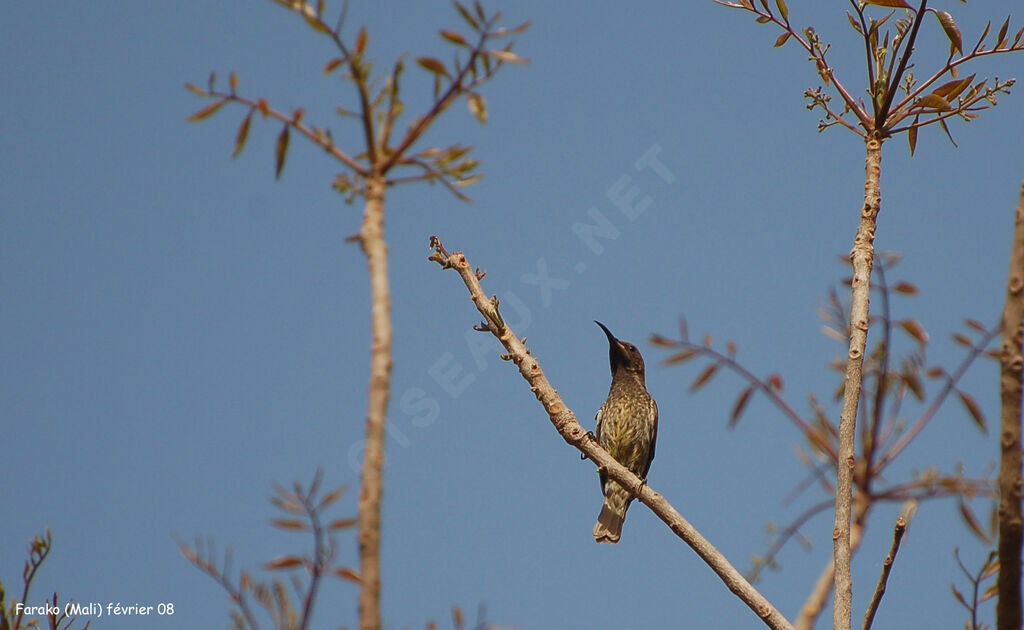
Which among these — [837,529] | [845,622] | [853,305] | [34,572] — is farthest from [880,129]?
[34,572]

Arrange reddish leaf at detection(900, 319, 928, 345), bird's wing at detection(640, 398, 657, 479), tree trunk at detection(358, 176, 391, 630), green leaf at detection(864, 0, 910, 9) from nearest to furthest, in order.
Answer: tree trunk at detection(358, 176, 391, 630) → green leaf at detection(864, 0, 910, 9) → reddish leaf at detection(900, 319, 928, 345) → bird's wing at detection(640, 398, 657, 479)

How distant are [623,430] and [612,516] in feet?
2.31

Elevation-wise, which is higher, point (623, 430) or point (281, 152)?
point (623, 430)

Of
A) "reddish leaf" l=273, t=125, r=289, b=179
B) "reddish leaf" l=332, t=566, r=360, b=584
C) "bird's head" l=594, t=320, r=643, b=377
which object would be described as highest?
"bird's head" l=594, t=320, r=643, b=377

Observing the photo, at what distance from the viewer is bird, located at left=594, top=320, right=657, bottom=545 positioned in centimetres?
793

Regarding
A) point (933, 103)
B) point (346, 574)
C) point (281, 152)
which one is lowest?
point (346, 574)

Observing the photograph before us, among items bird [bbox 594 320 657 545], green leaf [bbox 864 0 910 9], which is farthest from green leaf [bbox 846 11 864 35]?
bird [bbox 594 320 657 545]

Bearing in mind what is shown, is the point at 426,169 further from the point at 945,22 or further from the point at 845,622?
the point at 945,22

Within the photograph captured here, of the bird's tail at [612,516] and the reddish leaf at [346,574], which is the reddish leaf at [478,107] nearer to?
the reddish leaf at [346,574]

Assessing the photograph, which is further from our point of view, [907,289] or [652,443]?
[652,443]

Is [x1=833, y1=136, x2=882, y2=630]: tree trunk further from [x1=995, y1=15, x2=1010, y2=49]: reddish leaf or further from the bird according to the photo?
the bird

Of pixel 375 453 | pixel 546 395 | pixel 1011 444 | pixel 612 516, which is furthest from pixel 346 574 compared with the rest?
pixel 612 516

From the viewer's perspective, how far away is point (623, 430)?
8.14 meters

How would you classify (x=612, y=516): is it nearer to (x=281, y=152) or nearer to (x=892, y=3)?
(x=892, y=3)
